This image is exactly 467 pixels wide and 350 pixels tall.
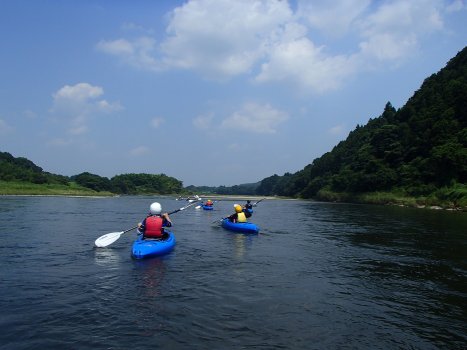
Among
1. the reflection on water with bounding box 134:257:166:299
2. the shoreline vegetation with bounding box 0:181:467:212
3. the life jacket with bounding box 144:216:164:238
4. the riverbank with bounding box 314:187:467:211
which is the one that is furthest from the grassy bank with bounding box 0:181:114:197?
the reflection on water with bounding box 134:257:166:299

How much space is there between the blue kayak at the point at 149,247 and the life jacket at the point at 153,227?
25 centimetres

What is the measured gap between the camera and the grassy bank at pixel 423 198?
5541 cm

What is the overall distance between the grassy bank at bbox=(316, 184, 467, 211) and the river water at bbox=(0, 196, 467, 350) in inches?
1641

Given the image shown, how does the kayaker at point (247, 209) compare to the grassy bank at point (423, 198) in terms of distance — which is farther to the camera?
the grassy bank at point (423, 198)

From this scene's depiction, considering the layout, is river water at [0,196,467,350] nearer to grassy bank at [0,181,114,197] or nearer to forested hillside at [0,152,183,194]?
grassy bank at [0,181,114,197]

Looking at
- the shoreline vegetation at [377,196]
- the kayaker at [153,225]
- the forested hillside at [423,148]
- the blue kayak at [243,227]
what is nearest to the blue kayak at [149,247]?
the kayaker at [153,225]

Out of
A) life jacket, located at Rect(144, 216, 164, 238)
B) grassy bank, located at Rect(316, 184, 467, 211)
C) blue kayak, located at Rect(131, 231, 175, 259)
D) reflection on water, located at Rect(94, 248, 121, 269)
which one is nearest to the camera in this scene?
reflection on water, located at Rect(94, 248, 121, 269)

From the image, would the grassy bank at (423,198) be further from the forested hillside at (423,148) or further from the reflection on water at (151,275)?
the reflection on water at (151,275)

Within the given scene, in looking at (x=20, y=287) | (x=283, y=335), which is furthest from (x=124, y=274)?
(x=283, y=335)

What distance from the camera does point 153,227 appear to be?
56.1 feet

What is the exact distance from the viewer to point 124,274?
13148mm

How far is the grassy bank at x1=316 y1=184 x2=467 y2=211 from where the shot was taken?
55406 millimetres

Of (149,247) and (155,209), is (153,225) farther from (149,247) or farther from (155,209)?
(149,247)

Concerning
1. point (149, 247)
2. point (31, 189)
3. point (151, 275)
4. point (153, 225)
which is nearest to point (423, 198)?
point (153, 225)
